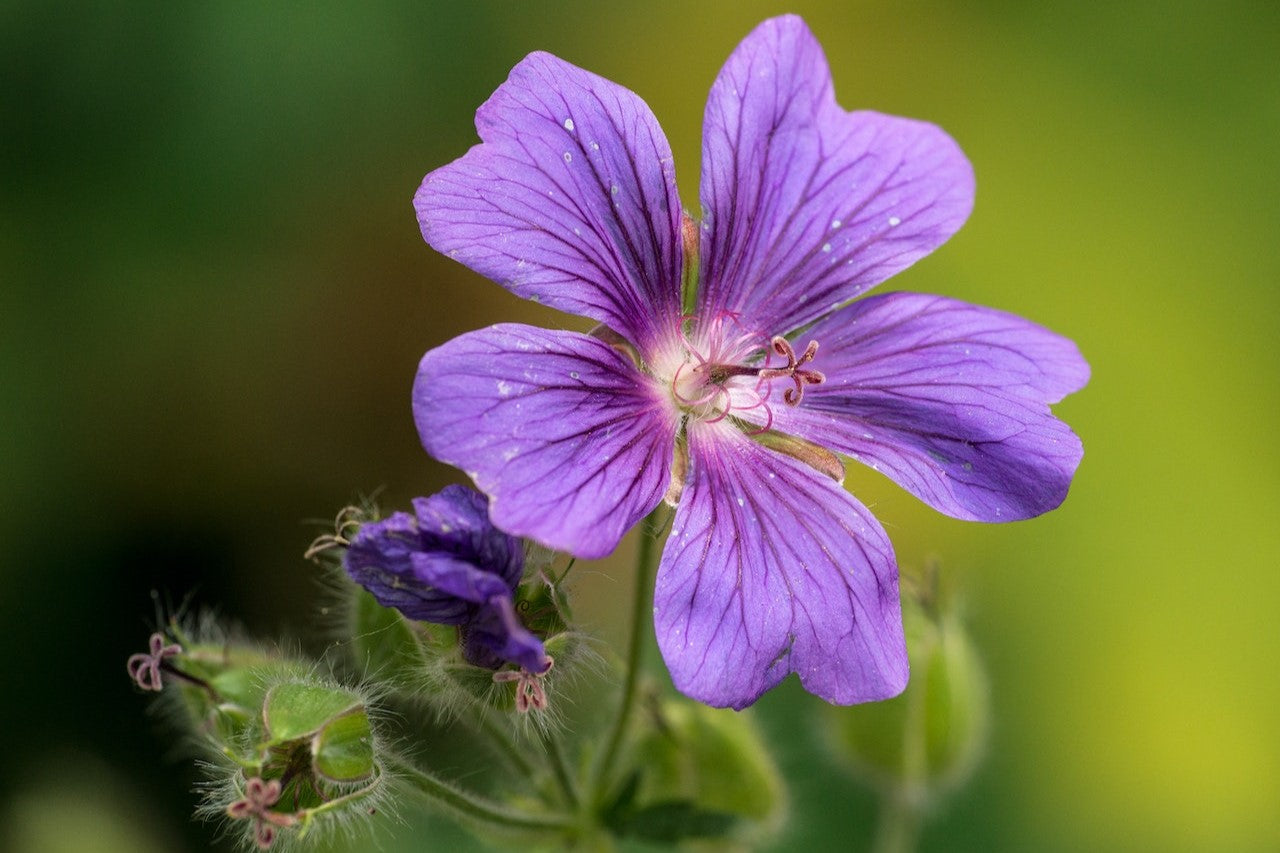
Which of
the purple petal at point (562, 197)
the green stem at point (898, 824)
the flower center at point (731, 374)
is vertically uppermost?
the purple petal at point (562, 197)

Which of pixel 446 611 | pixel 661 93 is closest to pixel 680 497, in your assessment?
pixel 446 611

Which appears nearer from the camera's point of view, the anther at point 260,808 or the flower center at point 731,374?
the anther at point 260,808

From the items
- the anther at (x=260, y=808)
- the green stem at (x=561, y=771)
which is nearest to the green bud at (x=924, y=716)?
the green stem at (x=561, y=771)

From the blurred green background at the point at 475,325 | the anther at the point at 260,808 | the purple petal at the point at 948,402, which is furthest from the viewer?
Answer: the blurred green background at the point at 475,325

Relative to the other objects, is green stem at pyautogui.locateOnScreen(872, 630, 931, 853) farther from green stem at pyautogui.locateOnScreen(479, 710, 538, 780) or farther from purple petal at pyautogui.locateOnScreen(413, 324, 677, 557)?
purple petal at pyautogui.locateOnScreen(413, 324, 677, 557)

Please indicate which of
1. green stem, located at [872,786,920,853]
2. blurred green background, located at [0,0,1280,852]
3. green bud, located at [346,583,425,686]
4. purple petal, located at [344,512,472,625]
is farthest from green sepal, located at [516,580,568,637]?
blurred green background, located at [0,0,1280,852]

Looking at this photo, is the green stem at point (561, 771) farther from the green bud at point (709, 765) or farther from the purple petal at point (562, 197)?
the purple petal at point (562, 197)

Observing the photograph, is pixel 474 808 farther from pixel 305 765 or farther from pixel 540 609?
pixel 540 609
